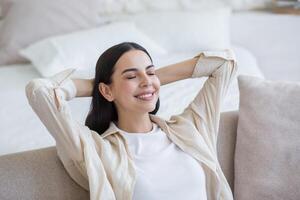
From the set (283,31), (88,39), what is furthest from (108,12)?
(283,31)

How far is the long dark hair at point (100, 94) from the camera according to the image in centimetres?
128

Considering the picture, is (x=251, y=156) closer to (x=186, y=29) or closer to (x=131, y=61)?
(x=131, y=61)

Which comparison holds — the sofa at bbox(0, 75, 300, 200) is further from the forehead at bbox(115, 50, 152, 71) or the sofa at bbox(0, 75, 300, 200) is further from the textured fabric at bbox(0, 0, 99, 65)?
the textured fabric at bbox(0, 0, 99, 65)

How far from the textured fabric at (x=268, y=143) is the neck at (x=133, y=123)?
1.19 ft

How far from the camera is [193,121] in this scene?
140cm

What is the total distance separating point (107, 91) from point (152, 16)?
59.7 inches

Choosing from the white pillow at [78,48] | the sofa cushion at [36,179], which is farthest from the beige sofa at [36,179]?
the white pillow at [78,48]

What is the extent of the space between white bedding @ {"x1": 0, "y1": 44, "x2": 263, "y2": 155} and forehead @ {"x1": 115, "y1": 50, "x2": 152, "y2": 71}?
519 millimetres

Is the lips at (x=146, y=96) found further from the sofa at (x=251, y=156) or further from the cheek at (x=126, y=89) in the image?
the sofa at (x=251, y=156)

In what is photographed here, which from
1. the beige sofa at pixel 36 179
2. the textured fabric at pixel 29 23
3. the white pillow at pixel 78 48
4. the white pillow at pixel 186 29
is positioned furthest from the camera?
the white pillow at pixel 186 29

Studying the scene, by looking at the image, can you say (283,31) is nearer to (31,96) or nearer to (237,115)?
(237,115)

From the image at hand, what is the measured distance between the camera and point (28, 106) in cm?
198

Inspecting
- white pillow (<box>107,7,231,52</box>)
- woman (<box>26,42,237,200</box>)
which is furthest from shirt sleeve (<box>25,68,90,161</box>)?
white pillow (<box>107,7,231,52</box>)

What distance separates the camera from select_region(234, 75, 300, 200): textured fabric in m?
1.42
